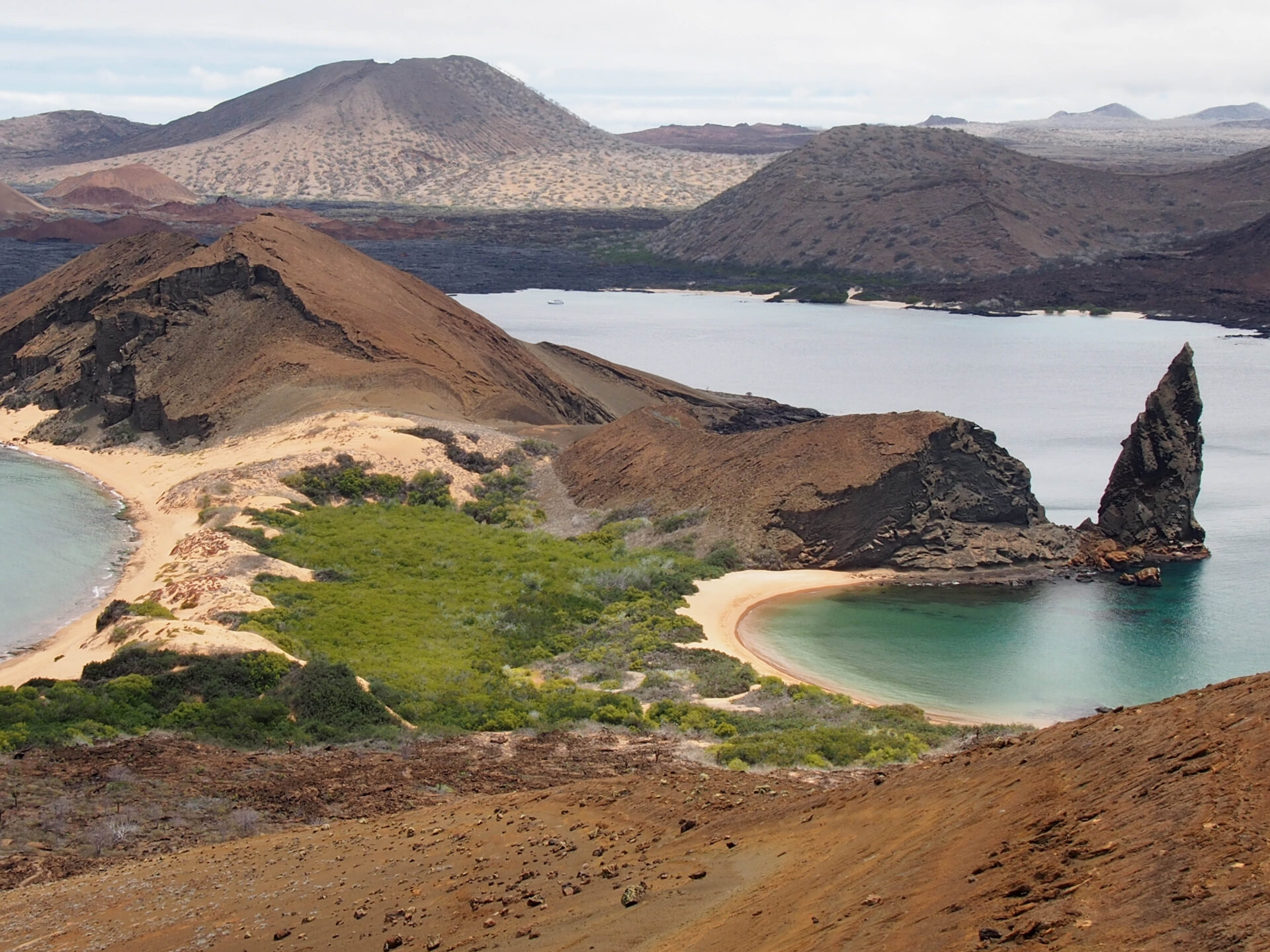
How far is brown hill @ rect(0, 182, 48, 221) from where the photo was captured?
14538cm

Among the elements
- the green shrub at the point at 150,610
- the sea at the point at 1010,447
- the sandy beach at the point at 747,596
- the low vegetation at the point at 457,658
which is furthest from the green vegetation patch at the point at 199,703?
the sea at the point at 1010,447

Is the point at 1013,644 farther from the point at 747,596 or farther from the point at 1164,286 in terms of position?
the point at 1164,286

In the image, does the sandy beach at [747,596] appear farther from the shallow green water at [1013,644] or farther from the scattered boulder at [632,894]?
the scattered boulder at [632,894]

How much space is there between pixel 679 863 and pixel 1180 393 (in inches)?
1240

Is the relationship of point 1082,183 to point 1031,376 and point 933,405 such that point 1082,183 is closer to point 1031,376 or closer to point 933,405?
point 1031,376

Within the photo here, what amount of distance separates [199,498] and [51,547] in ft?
14.5

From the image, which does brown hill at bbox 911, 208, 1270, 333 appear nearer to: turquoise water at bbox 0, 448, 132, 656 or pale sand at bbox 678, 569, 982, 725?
pale sand at bbox 678, 569, 982, 725

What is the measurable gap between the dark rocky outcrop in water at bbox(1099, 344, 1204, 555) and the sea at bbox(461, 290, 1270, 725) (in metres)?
1.42

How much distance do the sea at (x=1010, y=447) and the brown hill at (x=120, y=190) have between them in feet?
290

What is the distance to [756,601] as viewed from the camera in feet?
115

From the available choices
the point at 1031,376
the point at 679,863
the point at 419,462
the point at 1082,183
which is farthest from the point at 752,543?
the point at 1082,183

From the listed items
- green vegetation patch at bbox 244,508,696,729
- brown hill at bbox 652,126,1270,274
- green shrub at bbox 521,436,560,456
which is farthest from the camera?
brown hill at bbox 652,126,1270,274

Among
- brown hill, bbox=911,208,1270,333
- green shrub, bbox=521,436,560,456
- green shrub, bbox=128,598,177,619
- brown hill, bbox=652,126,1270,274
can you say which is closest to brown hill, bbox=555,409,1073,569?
green shrub, bbox=521,436,560,456

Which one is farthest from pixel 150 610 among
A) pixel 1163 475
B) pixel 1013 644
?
pixel 1163 475
